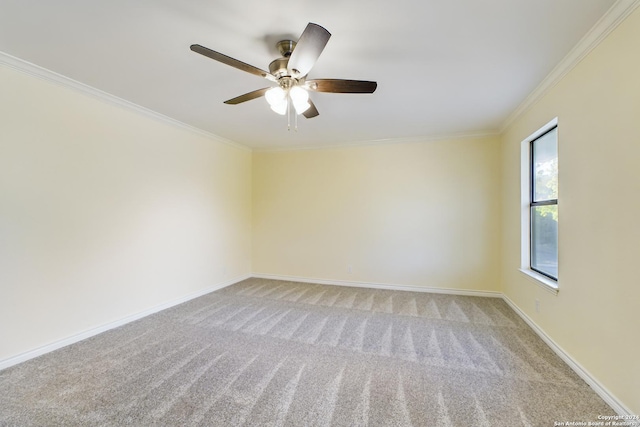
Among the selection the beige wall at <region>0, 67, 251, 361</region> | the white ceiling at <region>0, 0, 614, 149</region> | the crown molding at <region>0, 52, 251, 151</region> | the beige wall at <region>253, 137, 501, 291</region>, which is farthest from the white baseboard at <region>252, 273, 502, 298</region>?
the crown molding at <region>0, 52, 251, 151</region>

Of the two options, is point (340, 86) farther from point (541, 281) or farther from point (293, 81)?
point (541, 281)

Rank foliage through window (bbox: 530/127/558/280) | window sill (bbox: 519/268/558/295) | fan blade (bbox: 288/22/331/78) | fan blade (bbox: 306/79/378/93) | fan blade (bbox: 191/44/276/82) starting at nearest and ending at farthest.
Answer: fan blade (bbox: 288/22/331/78) → fan blade (bbox: 191/44/276/82) → fan blade (bbox: 306/79/378/93) → window sill (bbox: 519/268/558/295) → foliage through window (bbox: 530/127/558/280)

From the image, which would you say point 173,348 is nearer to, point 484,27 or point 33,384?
point 33,384

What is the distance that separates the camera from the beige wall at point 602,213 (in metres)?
1.52

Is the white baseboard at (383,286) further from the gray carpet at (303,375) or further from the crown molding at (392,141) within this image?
the crown molding at (392,141)

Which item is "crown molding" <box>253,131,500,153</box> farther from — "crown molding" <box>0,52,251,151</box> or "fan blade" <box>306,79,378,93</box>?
"fan blade" <box>306,79,378,93</box>

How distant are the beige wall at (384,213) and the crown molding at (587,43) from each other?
1.50 meters

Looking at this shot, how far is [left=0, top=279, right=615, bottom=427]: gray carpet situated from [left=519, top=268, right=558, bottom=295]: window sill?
0.52 meters

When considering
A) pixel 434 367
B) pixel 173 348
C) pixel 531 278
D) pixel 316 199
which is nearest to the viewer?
pixel 434 367

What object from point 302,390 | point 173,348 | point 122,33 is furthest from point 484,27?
point 173,348

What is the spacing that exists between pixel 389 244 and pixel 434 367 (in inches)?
92.0

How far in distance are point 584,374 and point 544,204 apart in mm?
→ 1573

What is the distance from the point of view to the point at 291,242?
489 centimetres

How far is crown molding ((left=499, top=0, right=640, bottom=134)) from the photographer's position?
4.97ft
